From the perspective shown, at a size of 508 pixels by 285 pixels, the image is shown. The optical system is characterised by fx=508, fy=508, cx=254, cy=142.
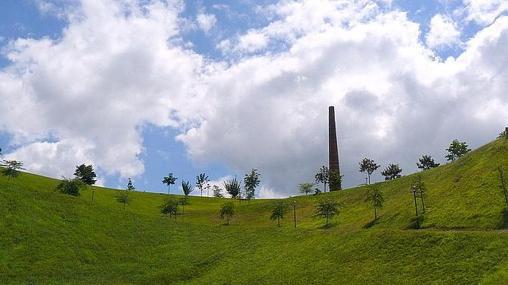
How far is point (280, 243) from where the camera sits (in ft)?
281

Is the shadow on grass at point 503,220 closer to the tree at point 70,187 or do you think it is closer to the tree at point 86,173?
the tree at point 70,187

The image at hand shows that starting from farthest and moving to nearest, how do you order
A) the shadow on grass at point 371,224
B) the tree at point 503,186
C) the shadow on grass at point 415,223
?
the shadow on grass at point 371,224, the shadow on grass at point 415,223, the tree at point 503,186

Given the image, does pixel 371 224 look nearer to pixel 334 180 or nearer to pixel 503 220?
pixel 503 220

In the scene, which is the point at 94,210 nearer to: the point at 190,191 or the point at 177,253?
the point at 177,253

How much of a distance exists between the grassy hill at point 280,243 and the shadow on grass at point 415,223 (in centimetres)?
46

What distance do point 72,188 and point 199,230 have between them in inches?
1595

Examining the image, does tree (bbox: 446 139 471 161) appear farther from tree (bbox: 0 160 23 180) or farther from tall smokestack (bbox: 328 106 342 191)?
tree (bbox: 0 160 23 180)

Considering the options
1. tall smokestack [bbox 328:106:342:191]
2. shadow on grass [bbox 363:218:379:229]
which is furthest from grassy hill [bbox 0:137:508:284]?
tall smokestack [bbox 328:106:342:191]

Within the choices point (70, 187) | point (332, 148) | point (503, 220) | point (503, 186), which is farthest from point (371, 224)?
point (332, 148)

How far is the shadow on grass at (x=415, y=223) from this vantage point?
76625mm

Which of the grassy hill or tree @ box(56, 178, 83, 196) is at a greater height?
tree @ box(56, 178, 83, 196)

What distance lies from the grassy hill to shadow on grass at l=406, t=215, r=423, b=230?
1.53ft

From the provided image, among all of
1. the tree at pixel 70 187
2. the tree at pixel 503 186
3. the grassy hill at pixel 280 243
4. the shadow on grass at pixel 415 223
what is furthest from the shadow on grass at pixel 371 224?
the tree at pixel 70 187

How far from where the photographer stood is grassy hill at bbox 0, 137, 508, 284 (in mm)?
57875
